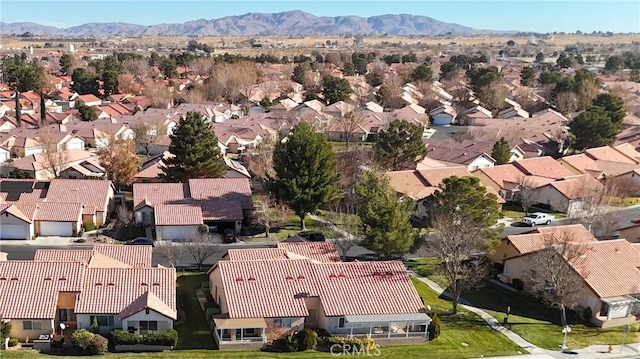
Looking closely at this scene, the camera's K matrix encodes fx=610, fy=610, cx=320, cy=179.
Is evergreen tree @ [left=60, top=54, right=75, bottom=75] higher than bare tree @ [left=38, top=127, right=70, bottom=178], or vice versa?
evergreen tree @ [left=60, top=54, right=75, bottom=75]

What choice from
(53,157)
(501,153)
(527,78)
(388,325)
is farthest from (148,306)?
(527,78)

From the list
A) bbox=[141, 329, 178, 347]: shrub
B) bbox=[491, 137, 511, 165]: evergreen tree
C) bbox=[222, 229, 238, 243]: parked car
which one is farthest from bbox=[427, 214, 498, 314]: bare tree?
bbox=[491, 137, 511, 165]: evergreen tree

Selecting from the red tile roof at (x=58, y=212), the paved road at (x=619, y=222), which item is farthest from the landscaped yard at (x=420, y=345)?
the paved road at (x=619, y=222)

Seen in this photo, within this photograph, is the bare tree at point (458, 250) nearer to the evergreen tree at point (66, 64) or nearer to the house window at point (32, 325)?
the house window at point (32, 325)

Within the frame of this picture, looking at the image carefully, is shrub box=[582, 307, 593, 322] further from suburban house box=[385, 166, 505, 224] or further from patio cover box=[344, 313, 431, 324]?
suburban house box=[385, 166, 505, 224]

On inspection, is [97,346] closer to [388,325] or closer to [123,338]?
[123,338]
